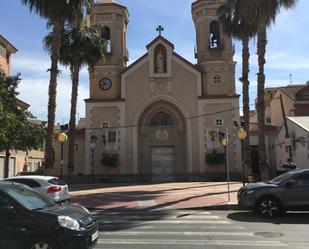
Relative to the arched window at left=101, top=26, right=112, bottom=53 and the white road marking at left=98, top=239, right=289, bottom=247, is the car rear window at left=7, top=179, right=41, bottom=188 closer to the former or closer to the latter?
the white road marking at left=98, top=239, right=289, bottom=247

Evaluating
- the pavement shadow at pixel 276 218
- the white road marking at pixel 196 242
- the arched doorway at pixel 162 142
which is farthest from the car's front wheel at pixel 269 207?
the arched doorway at pixel 162 142

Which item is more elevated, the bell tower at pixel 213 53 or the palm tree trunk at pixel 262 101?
the bell tower at pixel 213 53

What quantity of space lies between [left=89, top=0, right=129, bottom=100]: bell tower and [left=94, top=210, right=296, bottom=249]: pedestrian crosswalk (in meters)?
29.1

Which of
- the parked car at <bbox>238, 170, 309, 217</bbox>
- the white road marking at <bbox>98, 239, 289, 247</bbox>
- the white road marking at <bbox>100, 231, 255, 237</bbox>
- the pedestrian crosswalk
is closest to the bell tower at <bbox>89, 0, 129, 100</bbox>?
the pedestrian crosswalk

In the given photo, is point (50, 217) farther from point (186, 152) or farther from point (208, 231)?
point (186, 152)

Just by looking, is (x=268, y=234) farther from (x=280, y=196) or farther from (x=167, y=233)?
(x=280, y=196)

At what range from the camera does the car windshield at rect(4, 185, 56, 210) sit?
9.35 m

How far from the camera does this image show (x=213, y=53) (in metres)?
45.2

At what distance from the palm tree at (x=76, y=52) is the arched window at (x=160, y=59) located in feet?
17.7

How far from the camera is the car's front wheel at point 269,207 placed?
16.4m

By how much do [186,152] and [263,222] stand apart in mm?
29016

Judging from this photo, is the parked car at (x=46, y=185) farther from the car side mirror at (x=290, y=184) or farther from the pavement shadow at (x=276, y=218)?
the car side mirror at (x=290, y=184)

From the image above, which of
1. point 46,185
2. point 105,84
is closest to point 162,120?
point 105,84

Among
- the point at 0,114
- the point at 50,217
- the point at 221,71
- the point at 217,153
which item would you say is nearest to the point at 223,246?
the point at 50,217
